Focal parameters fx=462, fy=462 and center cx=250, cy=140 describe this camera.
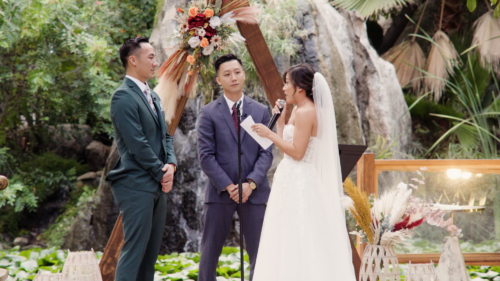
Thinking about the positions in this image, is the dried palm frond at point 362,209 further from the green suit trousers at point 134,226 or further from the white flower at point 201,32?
the white flower at point 201,32

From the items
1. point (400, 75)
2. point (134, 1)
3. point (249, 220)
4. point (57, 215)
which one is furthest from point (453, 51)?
point (57, 215)

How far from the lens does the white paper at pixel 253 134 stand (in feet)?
11.2

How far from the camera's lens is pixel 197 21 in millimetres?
3637

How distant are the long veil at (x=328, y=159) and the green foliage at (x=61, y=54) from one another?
3.72 meters

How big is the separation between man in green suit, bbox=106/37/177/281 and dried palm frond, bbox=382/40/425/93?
6.29 metres

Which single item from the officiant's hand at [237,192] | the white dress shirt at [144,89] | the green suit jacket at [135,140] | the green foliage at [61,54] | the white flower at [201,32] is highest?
the green foliage at [61,54]

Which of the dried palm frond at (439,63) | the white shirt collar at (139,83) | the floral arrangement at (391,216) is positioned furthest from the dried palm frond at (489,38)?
the white shirt collar at (139,83)

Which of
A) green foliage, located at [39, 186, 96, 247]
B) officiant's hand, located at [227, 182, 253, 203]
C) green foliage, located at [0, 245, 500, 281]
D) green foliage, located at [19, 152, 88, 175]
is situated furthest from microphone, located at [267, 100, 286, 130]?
green foliage, located at [19, 152, 88, 175]

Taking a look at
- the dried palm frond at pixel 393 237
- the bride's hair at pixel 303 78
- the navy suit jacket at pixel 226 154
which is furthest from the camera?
the navy suit jacket at pixel 226 154

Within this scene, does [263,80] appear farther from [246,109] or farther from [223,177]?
[223,177]

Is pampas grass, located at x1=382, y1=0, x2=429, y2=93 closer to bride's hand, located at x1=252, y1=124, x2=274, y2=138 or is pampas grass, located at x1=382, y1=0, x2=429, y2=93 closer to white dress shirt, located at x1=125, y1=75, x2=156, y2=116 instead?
bride's hand, located at x1=252, y1=124, x2=274, y2=138

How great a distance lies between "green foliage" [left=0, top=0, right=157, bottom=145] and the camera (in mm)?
5891

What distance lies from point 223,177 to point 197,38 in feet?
3.66

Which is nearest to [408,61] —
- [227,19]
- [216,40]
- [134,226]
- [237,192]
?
[227,19]
